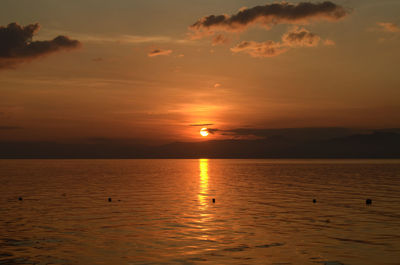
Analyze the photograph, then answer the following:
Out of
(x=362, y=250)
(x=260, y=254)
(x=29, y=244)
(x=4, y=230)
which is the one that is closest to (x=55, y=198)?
(x=4, y=230)

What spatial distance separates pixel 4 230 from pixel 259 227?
2185cm

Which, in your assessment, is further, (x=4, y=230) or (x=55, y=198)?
(x=55, y=198)

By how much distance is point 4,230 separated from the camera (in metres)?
33.8

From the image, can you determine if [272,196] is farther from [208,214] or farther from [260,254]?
[260,254]

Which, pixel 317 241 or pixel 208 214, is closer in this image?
pixel 317 241

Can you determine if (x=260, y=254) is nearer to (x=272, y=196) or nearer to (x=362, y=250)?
(x=362, y=250)

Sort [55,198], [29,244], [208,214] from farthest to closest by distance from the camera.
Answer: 1. [55,198]
2. [208,214]
3. [29,244]

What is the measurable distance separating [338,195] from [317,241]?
36.7 m

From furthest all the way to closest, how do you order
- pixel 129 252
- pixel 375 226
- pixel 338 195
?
pixel 338 195
pixel 375 226
pixel 129 252

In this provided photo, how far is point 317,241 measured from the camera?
29.9m

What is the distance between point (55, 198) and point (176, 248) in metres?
37.9

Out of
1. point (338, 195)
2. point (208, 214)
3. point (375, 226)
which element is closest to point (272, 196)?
point (338, 195)

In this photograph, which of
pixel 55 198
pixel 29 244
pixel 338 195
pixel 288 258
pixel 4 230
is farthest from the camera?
pixel 338 195

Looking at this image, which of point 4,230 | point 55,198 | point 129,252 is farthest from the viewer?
point 55,198
